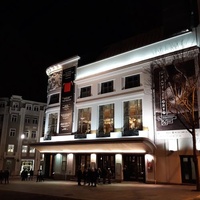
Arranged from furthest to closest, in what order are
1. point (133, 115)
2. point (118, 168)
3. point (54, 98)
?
1. point (54, 98)
2. point (133, 115)
3. point (118, 168)

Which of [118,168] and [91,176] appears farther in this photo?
[118,168]

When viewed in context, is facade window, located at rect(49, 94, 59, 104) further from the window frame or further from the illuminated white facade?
the window frame

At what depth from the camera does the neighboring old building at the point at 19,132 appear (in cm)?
5259

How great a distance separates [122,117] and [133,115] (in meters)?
1.30

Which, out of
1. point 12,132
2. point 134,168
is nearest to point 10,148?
point 12,132

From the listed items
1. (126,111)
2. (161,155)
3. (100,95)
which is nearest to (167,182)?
(161,155)

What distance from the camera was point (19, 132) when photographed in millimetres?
55250

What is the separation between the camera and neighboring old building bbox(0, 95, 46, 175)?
52.6m

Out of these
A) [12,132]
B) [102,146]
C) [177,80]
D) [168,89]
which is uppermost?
[177,80]

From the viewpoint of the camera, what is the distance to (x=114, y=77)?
28188mm

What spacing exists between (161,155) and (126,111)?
6.21m

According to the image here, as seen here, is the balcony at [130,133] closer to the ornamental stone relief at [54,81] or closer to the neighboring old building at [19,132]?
the ornamental stone relief at [54,81]

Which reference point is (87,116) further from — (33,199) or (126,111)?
(33,199)

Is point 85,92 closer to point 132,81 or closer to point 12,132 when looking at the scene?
point 132,81
